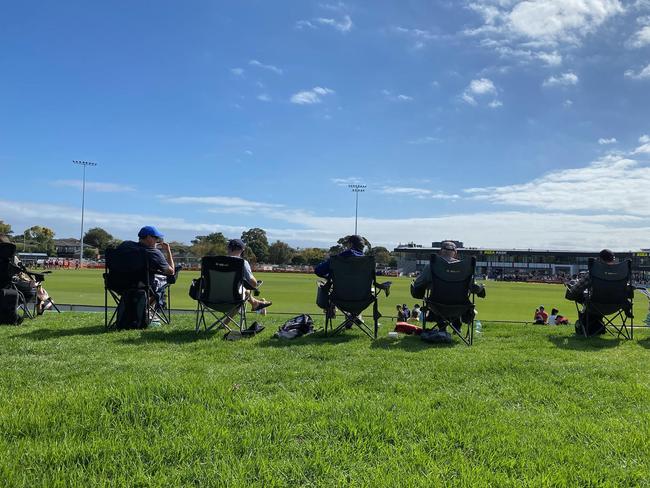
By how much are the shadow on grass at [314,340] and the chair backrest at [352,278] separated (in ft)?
1.56

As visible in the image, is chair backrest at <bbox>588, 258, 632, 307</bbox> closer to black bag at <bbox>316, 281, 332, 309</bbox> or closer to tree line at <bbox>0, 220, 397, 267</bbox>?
black bag at <bbox>316, 281, 332, 309</bbox>

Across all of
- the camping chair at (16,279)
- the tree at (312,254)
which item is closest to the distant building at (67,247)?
the tree at (312,254)

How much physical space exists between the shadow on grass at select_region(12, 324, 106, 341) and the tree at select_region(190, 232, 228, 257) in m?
104

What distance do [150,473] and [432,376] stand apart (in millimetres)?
2367

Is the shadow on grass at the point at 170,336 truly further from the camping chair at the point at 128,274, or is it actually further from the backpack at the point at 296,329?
the backpack at the point at 296,329

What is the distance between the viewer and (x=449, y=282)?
642cm

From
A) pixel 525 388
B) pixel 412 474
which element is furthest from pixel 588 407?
pixel 412 474

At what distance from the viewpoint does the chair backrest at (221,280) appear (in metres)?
6.63

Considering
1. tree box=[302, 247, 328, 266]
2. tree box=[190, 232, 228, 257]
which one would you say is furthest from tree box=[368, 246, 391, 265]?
tree box=[190, 232, 228, 257]

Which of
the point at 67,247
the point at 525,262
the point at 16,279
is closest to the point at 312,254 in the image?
the point at 525,262

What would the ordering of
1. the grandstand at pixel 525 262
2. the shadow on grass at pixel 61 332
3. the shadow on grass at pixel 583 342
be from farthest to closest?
the grandstand at pixel 525 262
the shadow on grass at pixel 583 342
the shadow on grass at pixel 61 332

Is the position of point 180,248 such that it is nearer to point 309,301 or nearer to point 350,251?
point 309,301

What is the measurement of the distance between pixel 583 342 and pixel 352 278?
308 cm

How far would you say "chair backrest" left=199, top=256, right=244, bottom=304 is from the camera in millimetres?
6633
